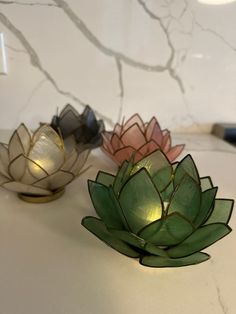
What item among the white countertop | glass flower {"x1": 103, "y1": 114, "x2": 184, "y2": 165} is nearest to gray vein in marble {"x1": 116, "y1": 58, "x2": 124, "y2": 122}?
glass flower {"x1": 103, "y1": 114, "x2": 184, "y2": 165}

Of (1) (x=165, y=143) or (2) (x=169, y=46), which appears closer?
(1) (x=165, y=143)

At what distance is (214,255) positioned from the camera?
423 millimetres

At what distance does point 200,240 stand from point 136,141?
13.3 inches

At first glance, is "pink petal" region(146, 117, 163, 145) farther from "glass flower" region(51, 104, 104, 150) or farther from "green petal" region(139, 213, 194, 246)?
"green petal" region(139, 213, 194, 246)

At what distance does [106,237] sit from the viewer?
0.39 m

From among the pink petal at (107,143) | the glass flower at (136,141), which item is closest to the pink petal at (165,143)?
the glass flower at (136,141)

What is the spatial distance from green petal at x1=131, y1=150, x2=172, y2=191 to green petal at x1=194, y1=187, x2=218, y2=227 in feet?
0.24

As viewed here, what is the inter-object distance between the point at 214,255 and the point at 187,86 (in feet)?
2.08

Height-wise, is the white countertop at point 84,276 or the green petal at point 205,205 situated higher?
the green petal at point 205,205

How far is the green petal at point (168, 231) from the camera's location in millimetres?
348

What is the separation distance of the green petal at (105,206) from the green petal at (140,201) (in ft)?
0.11

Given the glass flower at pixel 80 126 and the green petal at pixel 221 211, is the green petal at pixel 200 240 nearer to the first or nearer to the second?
the green petal at pixel 221 211

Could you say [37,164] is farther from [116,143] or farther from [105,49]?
[105,49]

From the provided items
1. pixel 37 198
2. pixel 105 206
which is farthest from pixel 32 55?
pixel 105 206
